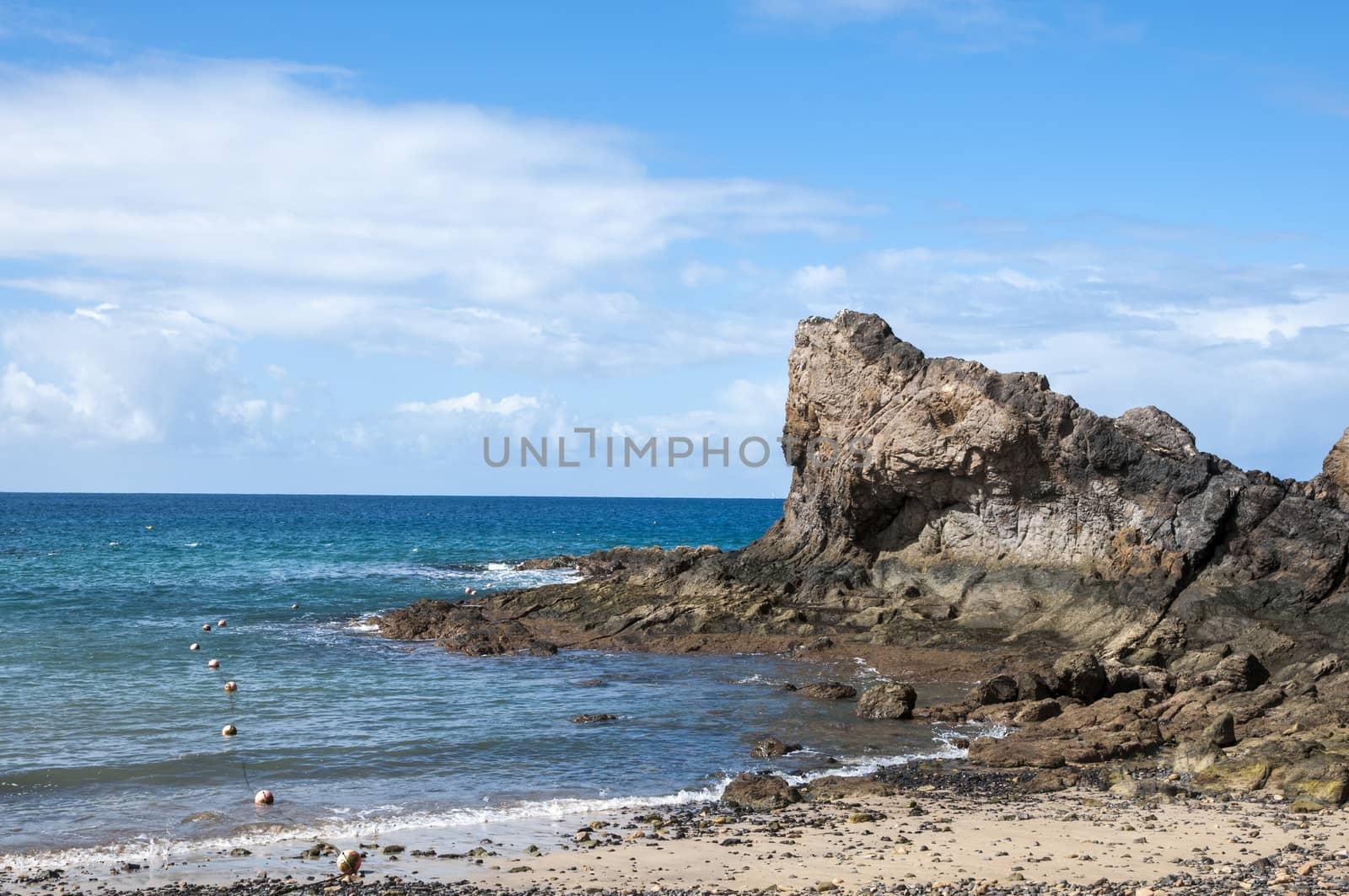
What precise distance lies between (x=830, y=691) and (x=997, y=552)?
10.8 m

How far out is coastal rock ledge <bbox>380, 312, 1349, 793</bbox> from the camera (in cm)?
2695

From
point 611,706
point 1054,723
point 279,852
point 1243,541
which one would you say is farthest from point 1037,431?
point 279,852

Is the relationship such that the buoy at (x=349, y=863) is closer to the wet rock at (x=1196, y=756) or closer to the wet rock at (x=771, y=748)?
the wet rock at (x=771, y=748)

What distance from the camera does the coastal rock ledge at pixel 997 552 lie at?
88.4 ft

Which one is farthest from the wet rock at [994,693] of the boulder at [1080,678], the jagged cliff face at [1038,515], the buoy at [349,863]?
the buoy at [349,863]

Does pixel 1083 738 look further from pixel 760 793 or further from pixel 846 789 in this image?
pixel 760 793

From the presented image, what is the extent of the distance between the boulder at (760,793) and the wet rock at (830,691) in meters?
7.50

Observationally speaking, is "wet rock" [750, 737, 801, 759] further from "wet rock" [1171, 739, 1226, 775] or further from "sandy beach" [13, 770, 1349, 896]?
"wet rock" [1171, 739, 1226, 775]

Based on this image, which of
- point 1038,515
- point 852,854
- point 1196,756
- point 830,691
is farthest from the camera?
point 1038,515

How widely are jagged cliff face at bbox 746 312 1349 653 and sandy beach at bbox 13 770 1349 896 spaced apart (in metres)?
12.3

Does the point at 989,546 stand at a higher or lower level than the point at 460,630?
higher

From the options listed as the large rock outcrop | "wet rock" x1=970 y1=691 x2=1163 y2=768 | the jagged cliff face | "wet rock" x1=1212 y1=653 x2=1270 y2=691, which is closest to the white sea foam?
"wet rock" x1=970 y1=691 x2=1163 y2=768

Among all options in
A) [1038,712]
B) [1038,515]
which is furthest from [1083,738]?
[1038,515]

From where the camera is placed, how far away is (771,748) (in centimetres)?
1956
